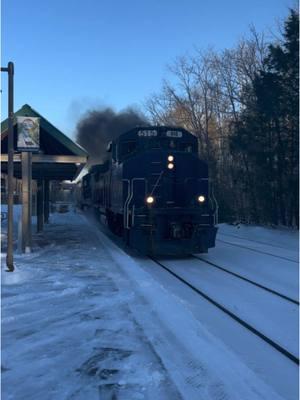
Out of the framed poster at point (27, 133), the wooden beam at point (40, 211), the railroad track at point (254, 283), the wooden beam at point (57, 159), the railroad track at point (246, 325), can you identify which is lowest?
the railroad track at point (246, 325)

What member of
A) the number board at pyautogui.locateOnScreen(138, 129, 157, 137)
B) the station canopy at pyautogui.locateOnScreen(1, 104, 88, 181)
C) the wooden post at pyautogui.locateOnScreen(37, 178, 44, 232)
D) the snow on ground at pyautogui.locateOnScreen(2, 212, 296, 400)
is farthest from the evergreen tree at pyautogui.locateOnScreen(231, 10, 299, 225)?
the snow on ground at pyautogui.locateOnScreen(2, 212, 296, 400)

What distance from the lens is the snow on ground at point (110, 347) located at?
4.46 metres

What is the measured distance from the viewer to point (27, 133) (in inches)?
547

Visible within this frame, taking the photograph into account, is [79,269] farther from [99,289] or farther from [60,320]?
[60,320]

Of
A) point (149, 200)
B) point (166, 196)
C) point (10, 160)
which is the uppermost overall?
point (10, 160)

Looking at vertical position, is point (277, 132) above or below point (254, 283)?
above

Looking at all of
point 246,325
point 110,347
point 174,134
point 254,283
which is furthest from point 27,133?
point 110,347

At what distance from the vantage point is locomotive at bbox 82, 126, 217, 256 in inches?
542

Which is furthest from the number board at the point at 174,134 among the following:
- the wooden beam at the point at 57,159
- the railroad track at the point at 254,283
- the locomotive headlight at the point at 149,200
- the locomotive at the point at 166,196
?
the railroad track at the point at 254,283

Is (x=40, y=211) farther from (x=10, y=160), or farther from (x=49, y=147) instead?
(x=10, y=160)

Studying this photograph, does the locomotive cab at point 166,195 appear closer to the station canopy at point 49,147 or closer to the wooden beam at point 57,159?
the wooden beam at point 57,159

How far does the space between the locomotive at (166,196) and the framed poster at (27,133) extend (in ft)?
8.90

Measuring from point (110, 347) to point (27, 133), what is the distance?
31.3 ft

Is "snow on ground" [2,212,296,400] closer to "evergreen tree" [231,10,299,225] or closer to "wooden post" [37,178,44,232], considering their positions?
"wooden post" [37,178,44,232]
